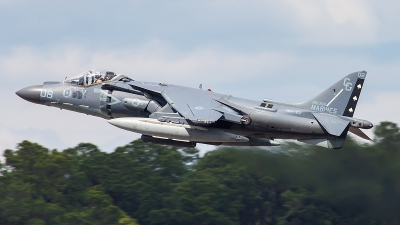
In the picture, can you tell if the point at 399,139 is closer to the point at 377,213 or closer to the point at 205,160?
the point at 377,213

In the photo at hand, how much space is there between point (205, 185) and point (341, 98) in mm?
20803

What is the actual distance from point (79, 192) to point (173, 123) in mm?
21835

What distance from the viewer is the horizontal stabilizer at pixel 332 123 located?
859 inches

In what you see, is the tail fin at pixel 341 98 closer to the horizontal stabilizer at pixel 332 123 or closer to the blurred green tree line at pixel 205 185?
the horizontal stabilizer at pixel 332 123

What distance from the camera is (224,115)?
2270 centimetres

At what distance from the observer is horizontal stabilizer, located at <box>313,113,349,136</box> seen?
2181 cm

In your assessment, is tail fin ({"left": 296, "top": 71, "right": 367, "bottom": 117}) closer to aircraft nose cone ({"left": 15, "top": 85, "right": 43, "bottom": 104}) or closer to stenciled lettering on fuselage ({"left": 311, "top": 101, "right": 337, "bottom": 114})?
stenciled lettering on fuselage ({"left": 311, "top": 101, "right": 337, "bottom": 114})

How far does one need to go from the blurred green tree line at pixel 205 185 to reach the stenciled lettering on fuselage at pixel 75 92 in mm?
9192

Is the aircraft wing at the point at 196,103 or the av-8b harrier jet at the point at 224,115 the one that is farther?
the av-8b harrier jet at the point at 224,115

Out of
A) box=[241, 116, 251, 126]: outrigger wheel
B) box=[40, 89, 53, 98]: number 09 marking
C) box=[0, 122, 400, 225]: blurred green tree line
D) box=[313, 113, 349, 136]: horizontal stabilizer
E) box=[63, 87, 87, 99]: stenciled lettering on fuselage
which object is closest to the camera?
box=[313, 113, 349, 136]: horizontal stabilizer

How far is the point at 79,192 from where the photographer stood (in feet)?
142

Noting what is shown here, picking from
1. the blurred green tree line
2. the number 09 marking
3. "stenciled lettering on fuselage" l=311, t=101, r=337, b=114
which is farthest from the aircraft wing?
the blurred green tree line

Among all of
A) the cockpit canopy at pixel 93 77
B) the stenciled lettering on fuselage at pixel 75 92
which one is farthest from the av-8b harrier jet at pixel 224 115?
the stenciled lettering on fuselage at pixel 75 92

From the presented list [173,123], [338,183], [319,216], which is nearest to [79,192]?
[319,216]
